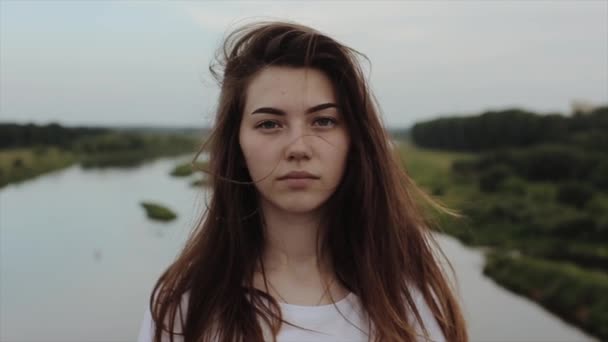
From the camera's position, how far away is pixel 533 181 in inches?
651

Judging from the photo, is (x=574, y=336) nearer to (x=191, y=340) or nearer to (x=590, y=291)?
(x=590, y=291)

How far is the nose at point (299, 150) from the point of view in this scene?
1.24m

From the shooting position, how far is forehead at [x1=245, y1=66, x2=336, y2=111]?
127 centimetres

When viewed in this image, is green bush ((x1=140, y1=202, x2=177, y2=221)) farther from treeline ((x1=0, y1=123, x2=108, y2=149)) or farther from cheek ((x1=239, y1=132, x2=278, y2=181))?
cheek ((x1=239, y1=132, x2=278, y2=181))

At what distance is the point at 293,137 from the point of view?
125 centimetres

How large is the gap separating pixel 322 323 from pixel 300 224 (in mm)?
258

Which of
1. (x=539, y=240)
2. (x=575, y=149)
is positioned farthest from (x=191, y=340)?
(x=575, y=149)

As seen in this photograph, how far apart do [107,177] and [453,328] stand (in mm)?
2203

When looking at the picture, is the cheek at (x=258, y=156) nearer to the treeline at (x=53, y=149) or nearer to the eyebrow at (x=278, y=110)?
the eyebrow at (x=278, y=110)

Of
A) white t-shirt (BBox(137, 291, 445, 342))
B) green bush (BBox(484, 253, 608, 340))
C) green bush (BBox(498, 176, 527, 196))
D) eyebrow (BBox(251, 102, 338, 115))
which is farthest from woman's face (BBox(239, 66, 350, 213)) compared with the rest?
green bush (BBox(498, 176, 527, 196))

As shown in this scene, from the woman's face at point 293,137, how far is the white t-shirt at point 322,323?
0.84 feet

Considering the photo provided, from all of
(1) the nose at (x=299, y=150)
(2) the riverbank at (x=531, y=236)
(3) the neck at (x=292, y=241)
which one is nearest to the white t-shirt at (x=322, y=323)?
(3) the neck at (x=292, y=241)

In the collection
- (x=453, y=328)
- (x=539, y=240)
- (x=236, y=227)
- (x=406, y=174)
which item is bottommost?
(x=539, y=240)

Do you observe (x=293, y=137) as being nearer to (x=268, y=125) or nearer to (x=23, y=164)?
(x=268, y=125)
